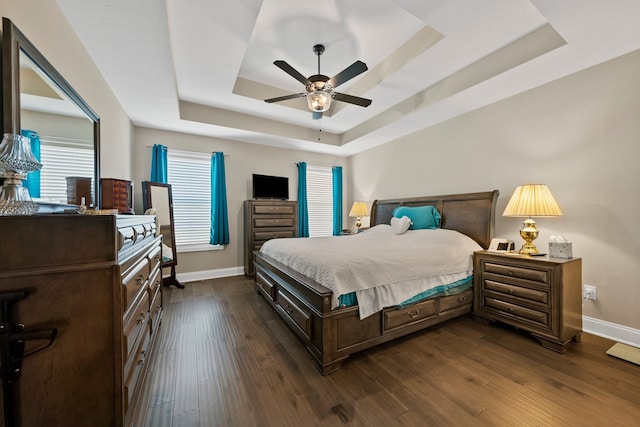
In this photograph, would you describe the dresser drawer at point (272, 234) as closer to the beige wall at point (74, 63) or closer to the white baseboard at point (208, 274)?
the white baseboard at point (208, 274)

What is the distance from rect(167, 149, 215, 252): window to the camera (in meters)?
4.25

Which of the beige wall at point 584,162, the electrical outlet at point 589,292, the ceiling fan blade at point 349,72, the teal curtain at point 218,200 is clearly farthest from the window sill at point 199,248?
the electrical outlet at point 589,292

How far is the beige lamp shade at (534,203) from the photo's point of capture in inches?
90.7

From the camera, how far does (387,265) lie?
215 cm

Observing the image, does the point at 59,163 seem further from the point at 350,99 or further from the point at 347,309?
the point at 350,99

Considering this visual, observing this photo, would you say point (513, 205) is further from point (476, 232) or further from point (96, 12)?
point (96, 12)

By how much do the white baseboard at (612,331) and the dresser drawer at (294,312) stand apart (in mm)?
2752

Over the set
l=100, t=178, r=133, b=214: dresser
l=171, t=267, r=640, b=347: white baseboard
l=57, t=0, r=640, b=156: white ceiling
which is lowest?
l=171, t=267, r=640, b=347: white baseboard

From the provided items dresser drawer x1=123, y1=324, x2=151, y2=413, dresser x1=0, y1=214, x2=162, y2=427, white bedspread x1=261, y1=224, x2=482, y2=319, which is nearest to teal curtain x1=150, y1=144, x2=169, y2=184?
white bedspread x1=261, y1=224, x2=482, y2=319

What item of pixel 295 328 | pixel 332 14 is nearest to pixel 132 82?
pixel 332 14

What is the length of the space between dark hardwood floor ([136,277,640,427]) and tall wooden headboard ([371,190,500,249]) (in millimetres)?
1120

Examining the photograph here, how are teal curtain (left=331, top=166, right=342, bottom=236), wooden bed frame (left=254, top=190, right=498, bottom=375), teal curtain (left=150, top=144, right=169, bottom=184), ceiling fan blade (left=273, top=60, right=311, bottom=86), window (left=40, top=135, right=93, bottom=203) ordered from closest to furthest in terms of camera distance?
window (left=40, top=135, right=93, bottom=203) < wooden bed frame (left=254, top=190, right=498, bottom=375) < ceiling fan blade (left=273, top=60, right=311, bottom=86) < teal curtain (left=150, top=144, right=169, bottom=184) < teal curtain (left=331, top=166, right=342, bottom=236)

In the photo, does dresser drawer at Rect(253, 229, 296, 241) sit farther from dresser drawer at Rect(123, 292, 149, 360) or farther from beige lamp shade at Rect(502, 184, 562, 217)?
beige lamp shade at Rect(502, 184, 562, 217)

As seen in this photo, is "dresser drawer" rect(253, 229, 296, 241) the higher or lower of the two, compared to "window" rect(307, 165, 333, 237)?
lower
